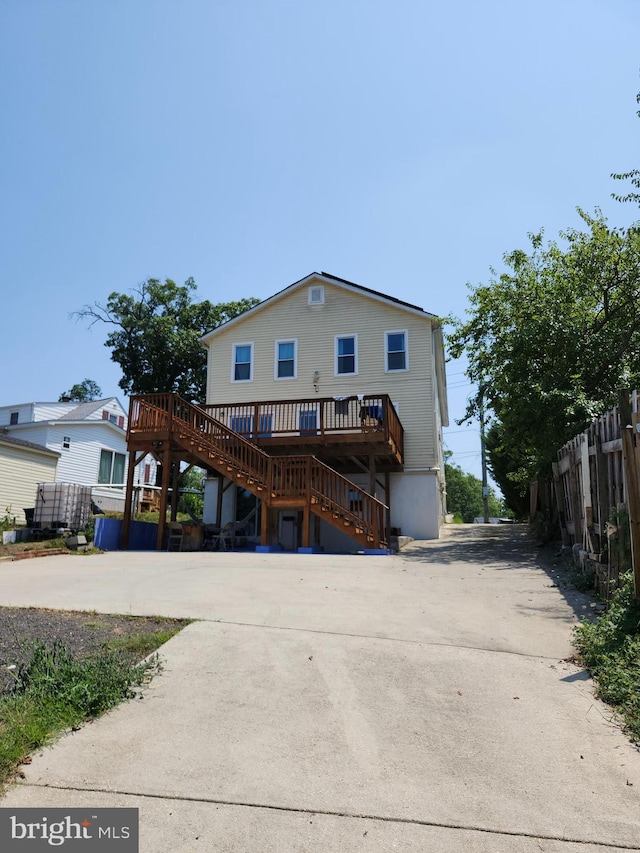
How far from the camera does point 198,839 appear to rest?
8.13 feet

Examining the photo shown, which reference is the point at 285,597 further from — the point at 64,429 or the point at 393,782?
the point at 64,429

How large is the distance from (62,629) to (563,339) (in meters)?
12.7

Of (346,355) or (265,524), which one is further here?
(346,355)

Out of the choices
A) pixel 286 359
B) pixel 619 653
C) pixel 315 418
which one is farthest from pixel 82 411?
pixel 619 653

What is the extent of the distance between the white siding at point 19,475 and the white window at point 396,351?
547 inches

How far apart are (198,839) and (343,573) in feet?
23.6

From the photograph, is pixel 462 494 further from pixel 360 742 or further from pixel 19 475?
pixel 360 742

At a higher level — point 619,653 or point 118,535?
point 118,535

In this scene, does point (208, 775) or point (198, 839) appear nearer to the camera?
point (198, 839)

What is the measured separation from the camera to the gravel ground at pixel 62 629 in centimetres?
462

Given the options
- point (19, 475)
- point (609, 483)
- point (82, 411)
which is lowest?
point (609, 483)

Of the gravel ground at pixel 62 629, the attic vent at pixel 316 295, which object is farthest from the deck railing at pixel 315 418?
the gravel ground at pixel 62 629

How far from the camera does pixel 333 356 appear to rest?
820 inches

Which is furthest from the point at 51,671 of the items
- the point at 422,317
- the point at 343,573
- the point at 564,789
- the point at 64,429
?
the point at 64,429
